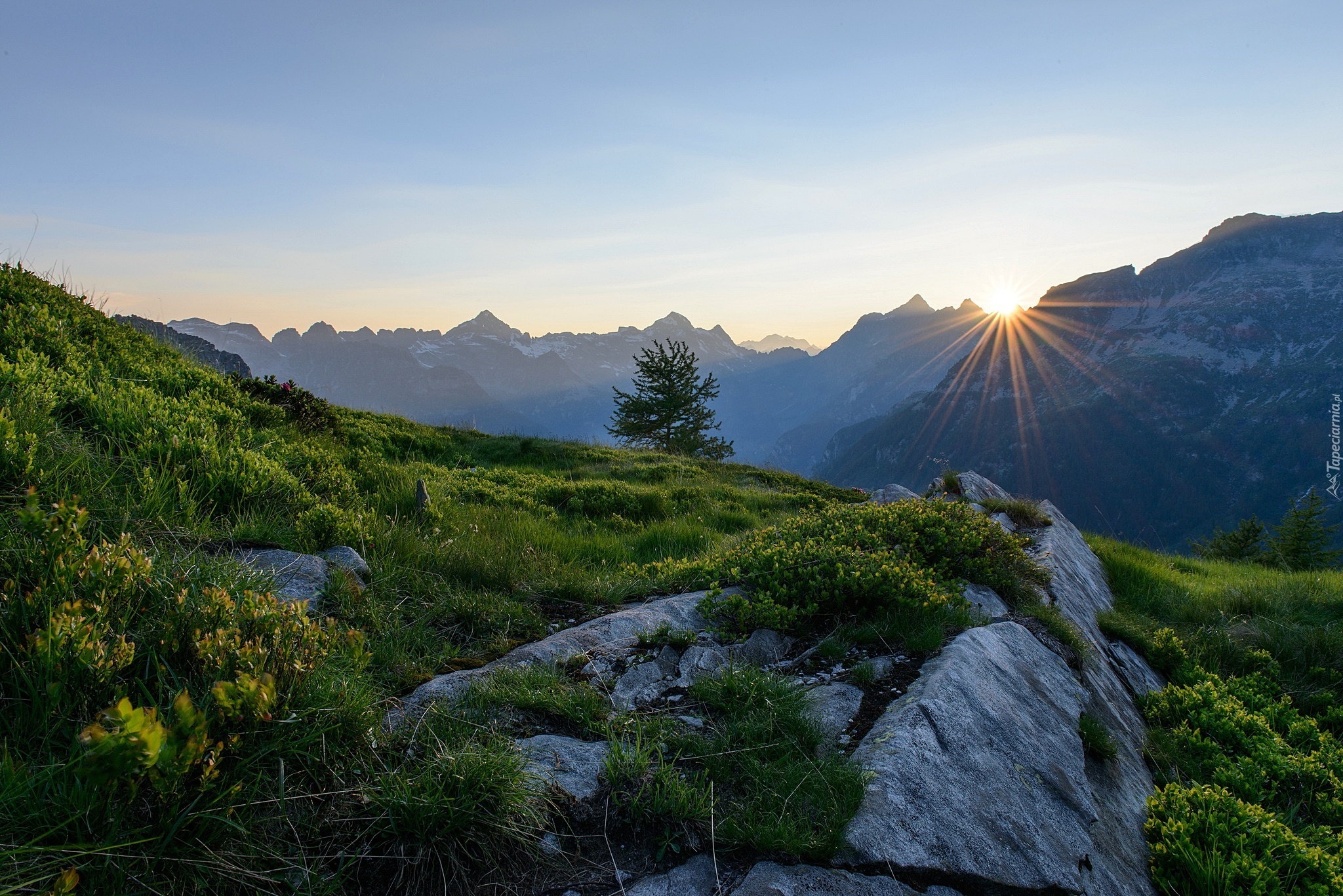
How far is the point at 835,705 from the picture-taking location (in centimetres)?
407

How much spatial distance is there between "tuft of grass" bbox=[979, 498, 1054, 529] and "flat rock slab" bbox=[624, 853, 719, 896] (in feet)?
28.2

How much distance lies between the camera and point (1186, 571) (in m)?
11.2

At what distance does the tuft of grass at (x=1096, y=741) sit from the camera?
13.8 feet

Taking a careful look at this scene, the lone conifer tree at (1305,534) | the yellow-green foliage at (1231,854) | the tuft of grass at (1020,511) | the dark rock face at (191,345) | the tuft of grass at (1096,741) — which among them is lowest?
the lone conifer tree at (1305,534)

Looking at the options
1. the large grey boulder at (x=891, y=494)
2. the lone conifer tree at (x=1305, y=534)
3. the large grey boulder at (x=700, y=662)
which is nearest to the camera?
the large grey boulder at (x=700, y=662)

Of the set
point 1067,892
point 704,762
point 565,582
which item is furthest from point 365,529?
point 1067,892

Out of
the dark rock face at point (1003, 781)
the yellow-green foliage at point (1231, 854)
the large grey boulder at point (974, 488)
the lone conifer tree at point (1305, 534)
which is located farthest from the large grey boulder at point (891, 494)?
the lone conifer tree at point (1305, 534)

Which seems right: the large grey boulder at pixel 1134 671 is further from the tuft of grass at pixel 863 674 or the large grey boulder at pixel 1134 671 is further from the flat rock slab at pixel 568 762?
the flat rock slab at pixel 568 762

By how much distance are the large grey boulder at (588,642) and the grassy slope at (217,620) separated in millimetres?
195

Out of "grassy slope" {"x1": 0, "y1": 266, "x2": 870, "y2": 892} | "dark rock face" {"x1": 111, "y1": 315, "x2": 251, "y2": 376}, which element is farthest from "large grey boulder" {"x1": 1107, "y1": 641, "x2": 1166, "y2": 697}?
"dark rock face" {"x1": 111, "y1": 315, "x2": 251, "y2": 376}

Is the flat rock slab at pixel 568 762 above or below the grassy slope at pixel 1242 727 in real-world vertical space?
above

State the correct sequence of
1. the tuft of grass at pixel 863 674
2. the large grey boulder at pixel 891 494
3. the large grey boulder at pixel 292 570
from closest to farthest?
the tuft of grass at pixel 863 674
the large grey boulder at pixel 292 570
the large grey boulder at pixel 891 494

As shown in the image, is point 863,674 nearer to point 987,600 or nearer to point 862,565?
point 862,565

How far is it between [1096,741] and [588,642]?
369 centimetres
